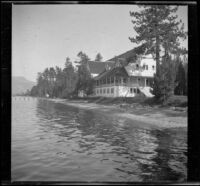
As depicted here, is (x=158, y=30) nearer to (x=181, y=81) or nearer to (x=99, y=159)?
(x=181, y=81)

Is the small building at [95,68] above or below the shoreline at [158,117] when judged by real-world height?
above

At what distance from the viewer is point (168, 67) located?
26.2 meters

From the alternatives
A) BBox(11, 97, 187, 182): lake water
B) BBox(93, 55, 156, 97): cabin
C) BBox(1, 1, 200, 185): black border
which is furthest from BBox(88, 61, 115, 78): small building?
BBox(1, 1, 200, 185): black border

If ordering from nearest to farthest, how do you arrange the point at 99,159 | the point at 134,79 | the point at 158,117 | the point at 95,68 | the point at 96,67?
the point at 99,159, the point at 158,117, the point at 134,79, the point at 95,68, the point at 96,67

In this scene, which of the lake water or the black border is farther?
the lake water

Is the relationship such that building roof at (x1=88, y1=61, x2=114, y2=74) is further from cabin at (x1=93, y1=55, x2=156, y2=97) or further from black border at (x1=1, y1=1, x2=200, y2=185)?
black border at (x1=1, y1=1, x2=200, y2=185)

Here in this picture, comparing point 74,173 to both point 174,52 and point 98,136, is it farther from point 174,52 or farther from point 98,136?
point 174,52

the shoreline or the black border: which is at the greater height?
the black border
